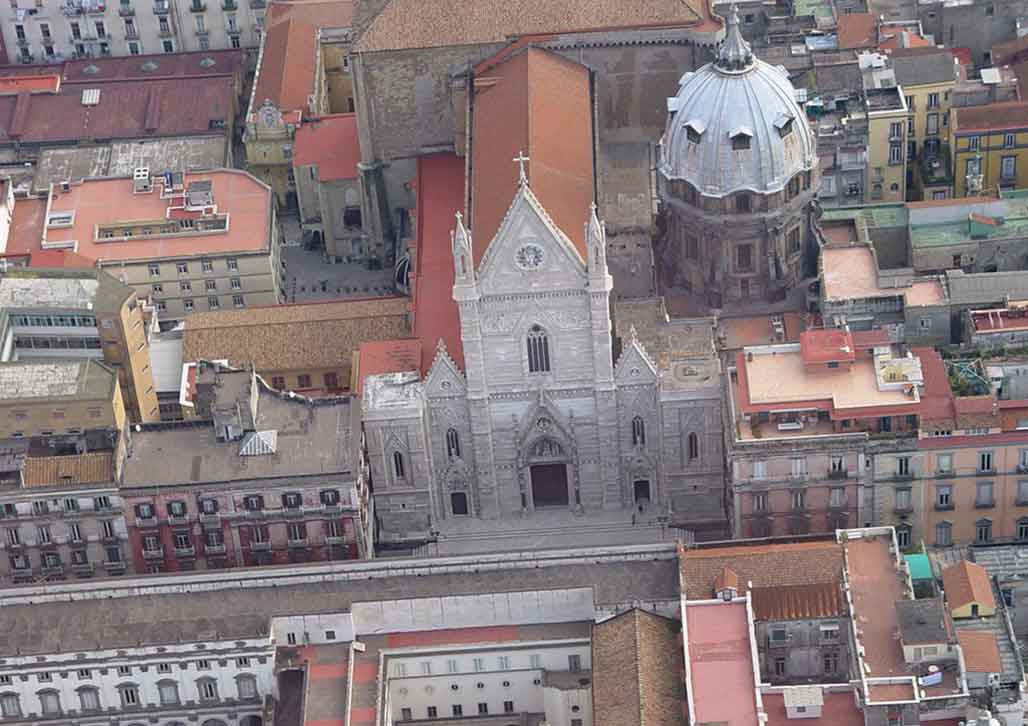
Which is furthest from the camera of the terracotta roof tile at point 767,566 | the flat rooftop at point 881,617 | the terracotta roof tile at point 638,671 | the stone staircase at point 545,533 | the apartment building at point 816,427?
the stone staircase at point 545,533

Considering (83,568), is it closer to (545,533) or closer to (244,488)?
(244,488)

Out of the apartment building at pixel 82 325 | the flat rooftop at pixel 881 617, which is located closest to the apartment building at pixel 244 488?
the apartment building at pixel 82 325

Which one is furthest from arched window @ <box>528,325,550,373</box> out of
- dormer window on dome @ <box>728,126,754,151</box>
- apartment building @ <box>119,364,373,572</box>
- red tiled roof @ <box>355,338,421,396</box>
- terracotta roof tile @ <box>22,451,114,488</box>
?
terracotta roof tile @ <box>22,451,114,488</box>

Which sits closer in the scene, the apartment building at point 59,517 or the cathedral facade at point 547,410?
the cathedral facade at point 547,410

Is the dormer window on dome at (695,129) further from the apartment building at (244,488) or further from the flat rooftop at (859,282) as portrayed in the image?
the apartment building at (244,488)

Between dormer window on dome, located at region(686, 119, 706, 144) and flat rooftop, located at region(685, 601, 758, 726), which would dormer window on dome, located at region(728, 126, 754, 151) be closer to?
dormer window on dome, located at region(686, 119, 706, 144)

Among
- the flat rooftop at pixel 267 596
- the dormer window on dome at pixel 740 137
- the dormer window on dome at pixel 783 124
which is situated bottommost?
the flat rooftop at pixel 267 596
